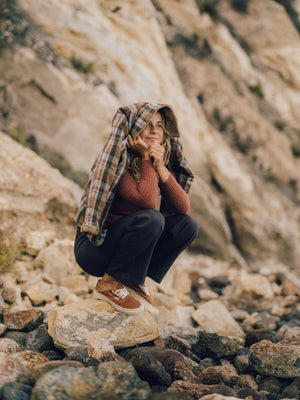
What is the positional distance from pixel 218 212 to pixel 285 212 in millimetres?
2929

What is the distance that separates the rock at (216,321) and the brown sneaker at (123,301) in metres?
0.98

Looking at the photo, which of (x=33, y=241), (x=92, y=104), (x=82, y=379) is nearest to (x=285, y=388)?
(x=82, y=379)

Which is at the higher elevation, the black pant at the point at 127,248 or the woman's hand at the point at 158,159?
the woman's hand at the point at 158,159

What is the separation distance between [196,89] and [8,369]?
998cm

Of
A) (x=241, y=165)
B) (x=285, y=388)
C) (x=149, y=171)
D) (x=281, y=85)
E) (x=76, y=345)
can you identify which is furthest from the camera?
(x=281, y=85)

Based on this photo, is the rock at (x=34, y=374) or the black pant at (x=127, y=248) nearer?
the rock at (x=34, y=374)

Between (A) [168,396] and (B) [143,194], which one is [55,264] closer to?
(B) [143,194]

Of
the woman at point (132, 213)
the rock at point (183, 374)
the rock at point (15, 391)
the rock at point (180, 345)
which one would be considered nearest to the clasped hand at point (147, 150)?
the woman at point (132, 213)

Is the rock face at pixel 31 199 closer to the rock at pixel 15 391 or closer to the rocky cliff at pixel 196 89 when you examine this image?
the rocky cliff at pixel 196 89

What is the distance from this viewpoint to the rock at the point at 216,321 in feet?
10.9

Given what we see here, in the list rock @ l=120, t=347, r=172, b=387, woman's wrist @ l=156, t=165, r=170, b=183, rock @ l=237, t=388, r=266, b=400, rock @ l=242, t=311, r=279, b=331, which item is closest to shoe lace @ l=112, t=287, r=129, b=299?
rock @ l=120, t=347, r=172, b=387

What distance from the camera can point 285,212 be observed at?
408 inches

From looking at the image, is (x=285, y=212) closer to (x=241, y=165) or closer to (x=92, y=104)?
(x=241, y=165)

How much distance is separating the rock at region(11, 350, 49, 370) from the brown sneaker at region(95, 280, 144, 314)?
669mm
